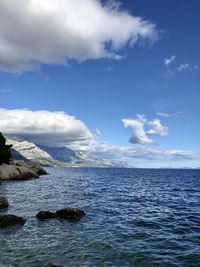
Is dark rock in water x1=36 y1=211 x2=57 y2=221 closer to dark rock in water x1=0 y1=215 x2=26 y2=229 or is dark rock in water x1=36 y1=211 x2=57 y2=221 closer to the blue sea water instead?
the blue sea water

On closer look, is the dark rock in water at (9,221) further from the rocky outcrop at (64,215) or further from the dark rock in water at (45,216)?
the rocky outcrop at (64,215)

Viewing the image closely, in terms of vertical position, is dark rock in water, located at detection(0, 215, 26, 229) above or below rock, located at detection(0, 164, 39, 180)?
below

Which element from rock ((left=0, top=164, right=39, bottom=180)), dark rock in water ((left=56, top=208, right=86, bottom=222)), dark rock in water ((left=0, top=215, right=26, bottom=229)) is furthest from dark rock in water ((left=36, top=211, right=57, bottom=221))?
rock ((left=0, top=164, right=39, bottom=180))

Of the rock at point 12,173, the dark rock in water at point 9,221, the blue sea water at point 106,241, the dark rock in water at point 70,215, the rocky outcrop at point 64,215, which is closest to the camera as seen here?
the blue sea water at point 106,241

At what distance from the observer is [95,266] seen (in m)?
20.1

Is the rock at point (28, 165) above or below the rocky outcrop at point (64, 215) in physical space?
above

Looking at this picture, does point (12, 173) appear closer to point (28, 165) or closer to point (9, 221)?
point (28, 165)

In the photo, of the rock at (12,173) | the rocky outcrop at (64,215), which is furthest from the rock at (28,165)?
the rocky outcrop at (64,215)

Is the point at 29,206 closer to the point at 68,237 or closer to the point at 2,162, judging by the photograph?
the point at 68,237

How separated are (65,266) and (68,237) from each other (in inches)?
285

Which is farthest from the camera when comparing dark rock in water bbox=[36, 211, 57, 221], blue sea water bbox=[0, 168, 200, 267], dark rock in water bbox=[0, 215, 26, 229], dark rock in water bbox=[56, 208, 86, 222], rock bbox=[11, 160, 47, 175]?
rock bbox=[11, 160, 47, 175]

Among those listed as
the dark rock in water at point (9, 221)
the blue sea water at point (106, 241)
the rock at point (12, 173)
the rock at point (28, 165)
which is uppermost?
the rock at point (28, 165)

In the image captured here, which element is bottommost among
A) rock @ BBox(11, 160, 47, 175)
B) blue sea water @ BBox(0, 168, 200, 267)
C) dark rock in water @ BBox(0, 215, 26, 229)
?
blue sea water @ BBox(0, 168, 200, 267)

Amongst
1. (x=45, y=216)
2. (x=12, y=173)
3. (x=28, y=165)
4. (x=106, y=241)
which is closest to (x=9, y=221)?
(x=45, y=216)
